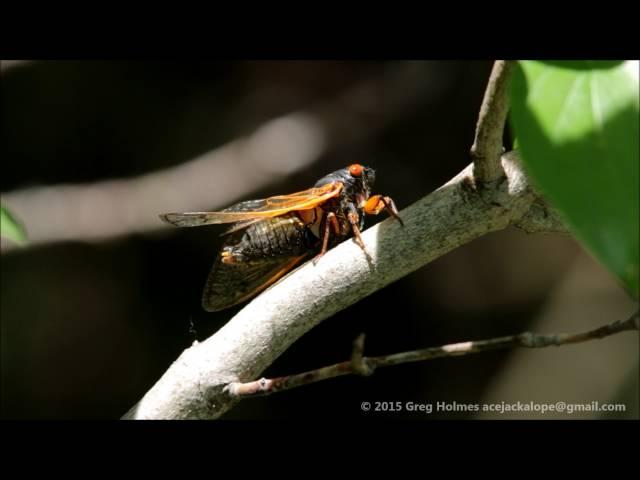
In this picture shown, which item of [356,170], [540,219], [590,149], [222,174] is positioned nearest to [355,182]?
[356,170]

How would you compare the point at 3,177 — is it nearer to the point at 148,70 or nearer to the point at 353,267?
the point at 148,70

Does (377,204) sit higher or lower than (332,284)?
higher

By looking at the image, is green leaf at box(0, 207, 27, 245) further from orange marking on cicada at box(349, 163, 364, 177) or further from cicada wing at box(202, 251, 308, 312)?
orange marking on cicada at box(349, 163, 364, 177)

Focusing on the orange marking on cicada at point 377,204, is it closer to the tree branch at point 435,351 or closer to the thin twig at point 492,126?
the thin twig at point 492,126

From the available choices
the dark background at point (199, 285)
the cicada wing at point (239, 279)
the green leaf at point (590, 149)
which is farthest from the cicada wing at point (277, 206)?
the dark background at point (199, 285)

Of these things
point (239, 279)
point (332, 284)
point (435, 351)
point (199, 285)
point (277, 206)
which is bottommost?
point (435, 351)

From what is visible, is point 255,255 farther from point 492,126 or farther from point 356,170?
point 492,126
